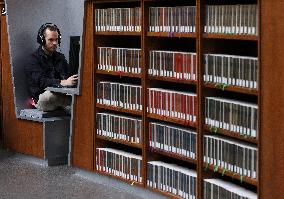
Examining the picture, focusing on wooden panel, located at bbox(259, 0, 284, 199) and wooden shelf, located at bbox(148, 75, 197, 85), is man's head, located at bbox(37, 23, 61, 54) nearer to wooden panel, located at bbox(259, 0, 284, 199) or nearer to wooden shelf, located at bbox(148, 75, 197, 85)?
wooden shelf, located at bbox(148, 75, 197, 85)

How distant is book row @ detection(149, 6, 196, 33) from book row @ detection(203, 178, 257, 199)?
1085mm

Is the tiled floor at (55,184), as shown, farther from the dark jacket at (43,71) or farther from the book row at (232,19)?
the book row at (232,19)

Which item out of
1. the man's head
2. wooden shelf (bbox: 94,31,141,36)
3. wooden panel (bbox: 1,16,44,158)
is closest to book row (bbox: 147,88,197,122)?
wooden shelf (bbox: 94,31,141,36)

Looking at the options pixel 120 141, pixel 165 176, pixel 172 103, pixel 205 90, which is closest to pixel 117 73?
pixel 120 141

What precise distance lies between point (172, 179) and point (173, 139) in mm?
304

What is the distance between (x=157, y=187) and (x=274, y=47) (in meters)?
1.75

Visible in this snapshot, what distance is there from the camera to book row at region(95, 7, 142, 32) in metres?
5.14

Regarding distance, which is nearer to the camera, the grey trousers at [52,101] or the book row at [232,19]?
the book row at [232,19]

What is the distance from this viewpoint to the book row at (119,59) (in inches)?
205

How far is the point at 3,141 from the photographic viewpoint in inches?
287

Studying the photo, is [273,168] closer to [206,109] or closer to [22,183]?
[206,109]

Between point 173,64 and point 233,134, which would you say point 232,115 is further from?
point 173,64

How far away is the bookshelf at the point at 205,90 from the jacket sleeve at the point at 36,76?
2.58 feet

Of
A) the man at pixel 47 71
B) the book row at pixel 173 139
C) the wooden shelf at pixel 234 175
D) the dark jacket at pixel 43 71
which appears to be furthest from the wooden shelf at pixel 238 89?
the dark jacket at pixel 43 71
